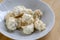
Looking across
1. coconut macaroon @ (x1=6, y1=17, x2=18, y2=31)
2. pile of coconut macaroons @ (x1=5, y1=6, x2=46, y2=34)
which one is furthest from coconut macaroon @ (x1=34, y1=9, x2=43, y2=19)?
coconut macaroon @ (x1=6, y1=17, x2=18, y2=31)

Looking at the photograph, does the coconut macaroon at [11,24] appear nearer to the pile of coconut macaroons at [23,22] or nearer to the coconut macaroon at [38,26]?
the pile of coconut macaroons at [23,22]

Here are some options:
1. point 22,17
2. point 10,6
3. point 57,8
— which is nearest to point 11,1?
point 10,6

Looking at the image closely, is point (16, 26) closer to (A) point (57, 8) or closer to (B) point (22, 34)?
(B) point (22, 34)

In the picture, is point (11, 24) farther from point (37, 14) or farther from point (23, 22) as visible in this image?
point (37, 14)

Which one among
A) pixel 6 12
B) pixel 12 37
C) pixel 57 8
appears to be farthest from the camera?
pixel 57 8

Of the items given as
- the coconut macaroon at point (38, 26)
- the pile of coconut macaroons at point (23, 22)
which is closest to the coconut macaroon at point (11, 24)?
the pile of coconut macaroons at point (23, 22)

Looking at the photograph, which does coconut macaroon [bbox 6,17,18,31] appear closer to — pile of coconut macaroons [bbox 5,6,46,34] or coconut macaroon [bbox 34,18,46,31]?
pile of coconut macaroons [bbox 5,6,46,34]

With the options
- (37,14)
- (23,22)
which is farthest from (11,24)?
(37,14)

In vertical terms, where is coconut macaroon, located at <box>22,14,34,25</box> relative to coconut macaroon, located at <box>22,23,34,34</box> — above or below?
above
